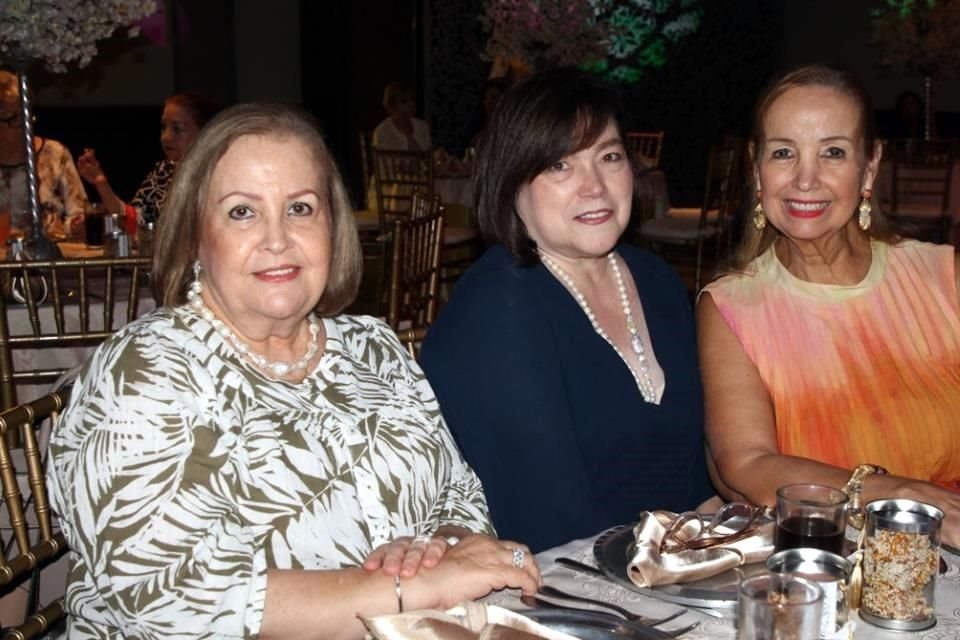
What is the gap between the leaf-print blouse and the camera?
154 centimetres

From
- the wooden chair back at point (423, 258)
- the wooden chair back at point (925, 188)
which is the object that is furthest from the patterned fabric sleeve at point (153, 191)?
the wooden chair back at point (925, 188)

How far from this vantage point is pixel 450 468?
1.99 m

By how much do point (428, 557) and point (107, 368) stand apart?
1.82 ft

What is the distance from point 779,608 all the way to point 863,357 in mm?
1305

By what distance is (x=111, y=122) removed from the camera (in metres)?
9.98

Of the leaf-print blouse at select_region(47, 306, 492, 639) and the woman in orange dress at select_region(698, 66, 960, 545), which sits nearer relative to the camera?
the leaf-print blouse at select_region(47, 306, 492, 639)

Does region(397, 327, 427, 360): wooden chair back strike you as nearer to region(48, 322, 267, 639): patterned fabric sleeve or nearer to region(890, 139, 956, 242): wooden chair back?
region(48, 322, 267, 639): patterned fabric sleeve

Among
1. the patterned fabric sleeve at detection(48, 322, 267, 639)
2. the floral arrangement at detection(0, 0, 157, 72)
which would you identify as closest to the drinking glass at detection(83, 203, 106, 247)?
the floral arrangement at detection(0, 0, 157, 72)

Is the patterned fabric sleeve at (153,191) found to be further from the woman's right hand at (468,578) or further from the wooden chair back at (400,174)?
the woman's right hand at (468,578)

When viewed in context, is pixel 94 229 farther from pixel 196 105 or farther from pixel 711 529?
pixel 711 529

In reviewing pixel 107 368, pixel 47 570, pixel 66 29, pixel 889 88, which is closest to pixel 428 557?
pixel 107 368

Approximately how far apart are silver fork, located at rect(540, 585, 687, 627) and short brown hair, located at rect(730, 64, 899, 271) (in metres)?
1.19

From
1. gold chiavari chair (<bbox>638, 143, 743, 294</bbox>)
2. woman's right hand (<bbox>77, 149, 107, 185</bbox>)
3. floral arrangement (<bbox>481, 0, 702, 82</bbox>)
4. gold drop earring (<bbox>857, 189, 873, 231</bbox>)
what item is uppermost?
floral arrangement (<bbox>481, 0, 702, 82</bbox>)

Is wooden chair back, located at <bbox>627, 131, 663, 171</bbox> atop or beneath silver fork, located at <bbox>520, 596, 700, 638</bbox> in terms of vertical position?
atop
